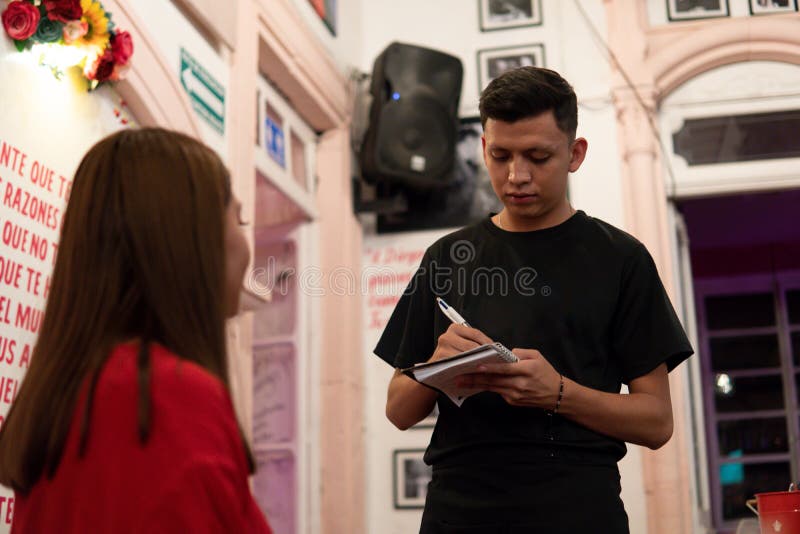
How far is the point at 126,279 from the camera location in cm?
102

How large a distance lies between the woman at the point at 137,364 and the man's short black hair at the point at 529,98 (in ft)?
2.37

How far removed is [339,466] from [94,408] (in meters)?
3.58

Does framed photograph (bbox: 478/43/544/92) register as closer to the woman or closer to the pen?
the pen

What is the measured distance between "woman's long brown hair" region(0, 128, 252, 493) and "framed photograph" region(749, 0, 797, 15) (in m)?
4.36

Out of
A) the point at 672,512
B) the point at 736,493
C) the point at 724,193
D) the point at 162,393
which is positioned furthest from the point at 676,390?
the point at 162,393

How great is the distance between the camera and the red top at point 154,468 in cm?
90

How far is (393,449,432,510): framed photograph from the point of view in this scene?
461 cm

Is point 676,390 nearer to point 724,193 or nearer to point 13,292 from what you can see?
point 724,193

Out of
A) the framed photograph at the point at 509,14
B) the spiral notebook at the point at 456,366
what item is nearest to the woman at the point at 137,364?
the spiral notebook at the point at 456,366

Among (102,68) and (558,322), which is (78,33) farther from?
(558,322)

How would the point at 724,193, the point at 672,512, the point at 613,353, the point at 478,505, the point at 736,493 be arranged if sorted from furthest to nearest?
the point at 736,493
the point at 724,193
the point at 672,512
the point at 613,353
the point at 478,505

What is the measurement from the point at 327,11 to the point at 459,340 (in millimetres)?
3377

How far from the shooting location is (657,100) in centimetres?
484

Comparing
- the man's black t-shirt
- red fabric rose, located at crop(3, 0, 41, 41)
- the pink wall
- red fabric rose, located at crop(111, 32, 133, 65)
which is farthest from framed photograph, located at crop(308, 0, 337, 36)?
the man's black t-shirt
